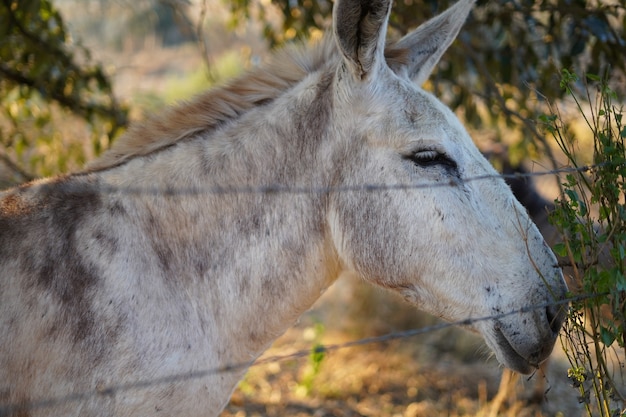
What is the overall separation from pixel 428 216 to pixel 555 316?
56cm

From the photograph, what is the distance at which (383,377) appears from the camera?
5.97m

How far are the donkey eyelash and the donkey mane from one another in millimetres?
526

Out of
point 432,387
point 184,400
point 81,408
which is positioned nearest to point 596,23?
point 184,400

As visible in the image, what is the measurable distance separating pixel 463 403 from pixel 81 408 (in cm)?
398

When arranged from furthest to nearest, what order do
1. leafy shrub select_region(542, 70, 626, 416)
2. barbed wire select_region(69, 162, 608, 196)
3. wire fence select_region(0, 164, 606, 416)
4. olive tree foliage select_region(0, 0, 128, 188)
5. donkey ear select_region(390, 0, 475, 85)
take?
1. olive tree foliage select_region(0, 0, 128, 188)
2. donkey ear select_region(390, 0, 475, 85)
3. barbed wire select_region(69, 162, 608, 196)
4. leafy shrub select_region(542, 70, 626, 416)
5. wire fence select_region(0, 164, 606, 416)

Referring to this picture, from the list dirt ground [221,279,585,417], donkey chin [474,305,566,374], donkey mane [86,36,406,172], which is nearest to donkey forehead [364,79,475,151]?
donkey mane [86,36,406,172]

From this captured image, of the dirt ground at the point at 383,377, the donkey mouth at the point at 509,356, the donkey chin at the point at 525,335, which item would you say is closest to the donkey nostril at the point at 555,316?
the donkey chin at the point at 525,335

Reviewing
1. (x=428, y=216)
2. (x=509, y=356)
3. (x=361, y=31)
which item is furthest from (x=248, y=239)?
(x=509, y=356)

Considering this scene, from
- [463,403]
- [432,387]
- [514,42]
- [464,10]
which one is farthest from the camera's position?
[432,387]

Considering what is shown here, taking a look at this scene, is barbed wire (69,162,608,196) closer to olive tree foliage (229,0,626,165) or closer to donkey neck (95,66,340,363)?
donkey neck (95,66,340,363)

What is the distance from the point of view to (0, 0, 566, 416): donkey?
7.08 feet

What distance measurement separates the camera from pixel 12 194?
2402 mm

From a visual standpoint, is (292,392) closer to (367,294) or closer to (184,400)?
(367,294)

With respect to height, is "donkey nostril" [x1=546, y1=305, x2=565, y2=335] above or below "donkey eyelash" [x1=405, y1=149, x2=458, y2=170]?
below
